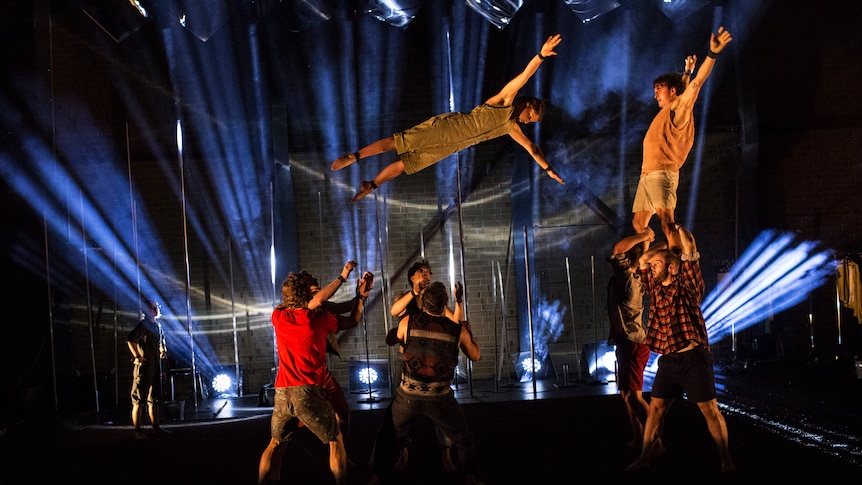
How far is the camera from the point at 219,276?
1105 cm

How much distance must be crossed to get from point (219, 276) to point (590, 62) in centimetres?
600

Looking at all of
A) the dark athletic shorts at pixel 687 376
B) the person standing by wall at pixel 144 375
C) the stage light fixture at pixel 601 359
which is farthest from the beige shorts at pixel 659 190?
the person standing by wall at pixel 144 375

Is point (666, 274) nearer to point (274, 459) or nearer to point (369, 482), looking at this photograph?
point (369, 482)

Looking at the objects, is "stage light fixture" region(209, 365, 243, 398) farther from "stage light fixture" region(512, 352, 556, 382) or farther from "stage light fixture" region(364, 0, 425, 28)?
"stage light fixture" region(364, 0, 425, 28)

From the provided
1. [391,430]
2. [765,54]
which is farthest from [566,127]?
[391,430]

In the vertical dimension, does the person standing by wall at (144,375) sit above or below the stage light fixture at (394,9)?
below

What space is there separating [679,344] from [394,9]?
18.6 feet

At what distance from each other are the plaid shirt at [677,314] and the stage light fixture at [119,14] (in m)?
6.81

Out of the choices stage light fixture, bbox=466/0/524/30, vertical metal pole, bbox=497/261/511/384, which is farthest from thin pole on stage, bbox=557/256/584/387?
stage light fixture, bbox=466/0/524/30

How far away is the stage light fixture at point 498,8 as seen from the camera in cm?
895

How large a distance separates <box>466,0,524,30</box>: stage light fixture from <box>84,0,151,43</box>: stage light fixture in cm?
378

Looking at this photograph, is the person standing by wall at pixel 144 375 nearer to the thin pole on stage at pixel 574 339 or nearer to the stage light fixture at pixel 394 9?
the stage light fixture at pixel 394 9

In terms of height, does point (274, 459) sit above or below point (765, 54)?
below

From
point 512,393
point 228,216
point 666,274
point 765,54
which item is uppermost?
point 765,54
